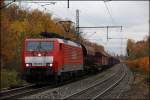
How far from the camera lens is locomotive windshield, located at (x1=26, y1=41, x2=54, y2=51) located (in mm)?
26625

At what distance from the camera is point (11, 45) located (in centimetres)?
3856

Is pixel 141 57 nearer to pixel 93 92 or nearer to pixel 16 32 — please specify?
pixel 16 32

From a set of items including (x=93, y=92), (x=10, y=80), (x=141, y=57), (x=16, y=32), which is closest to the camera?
(x=93, y=92)

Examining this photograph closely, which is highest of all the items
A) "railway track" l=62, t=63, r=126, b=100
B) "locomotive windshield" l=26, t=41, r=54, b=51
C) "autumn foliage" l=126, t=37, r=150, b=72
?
"locomotive windshield" l=26, t=41, r=54, b=51

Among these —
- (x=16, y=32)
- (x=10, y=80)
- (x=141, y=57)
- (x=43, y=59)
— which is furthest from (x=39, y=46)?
(x=141, y=57)

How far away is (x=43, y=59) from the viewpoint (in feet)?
85.8

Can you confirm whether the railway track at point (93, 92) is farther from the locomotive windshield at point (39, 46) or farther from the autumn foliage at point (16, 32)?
the autumn foliage at point (16, 32)

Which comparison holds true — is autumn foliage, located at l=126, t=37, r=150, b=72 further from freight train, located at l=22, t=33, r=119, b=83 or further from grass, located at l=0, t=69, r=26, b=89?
grass, located at l=0, t=69, r=26, b=89

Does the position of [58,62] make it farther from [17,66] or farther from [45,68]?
[17,66]

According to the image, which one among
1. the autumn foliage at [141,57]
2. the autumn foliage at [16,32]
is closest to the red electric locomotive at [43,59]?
the autumn foliage at [16,32]

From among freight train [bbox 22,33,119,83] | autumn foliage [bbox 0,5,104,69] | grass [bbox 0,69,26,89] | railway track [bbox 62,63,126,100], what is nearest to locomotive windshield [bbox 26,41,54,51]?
freight train [bbox 22,33,119,83]

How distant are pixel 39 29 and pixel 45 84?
72.7 feet

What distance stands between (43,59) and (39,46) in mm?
1016

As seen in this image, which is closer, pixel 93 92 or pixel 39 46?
pixel 93 92
